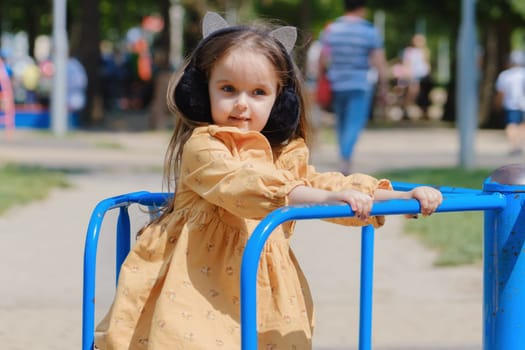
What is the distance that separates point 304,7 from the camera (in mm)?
23688

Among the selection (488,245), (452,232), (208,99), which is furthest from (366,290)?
(452,232)

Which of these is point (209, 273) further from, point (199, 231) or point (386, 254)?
point (386, 254)

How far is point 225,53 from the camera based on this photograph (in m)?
2.96

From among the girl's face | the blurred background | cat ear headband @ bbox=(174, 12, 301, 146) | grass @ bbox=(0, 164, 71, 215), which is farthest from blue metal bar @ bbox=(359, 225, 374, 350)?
the blurred background

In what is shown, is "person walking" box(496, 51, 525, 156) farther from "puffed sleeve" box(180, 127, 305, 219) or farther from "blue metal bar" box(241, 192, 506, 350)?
"blue metal bar" box(241, 192, 506, 350)

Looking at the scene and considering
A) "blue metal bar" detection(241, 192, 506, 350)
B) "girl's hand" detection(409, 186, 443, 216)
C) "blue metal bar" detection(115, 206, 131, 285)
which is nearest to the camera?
"blue metal bar" detection(241, 192, 506, 350)

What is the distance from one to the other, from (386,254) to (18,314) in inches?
106

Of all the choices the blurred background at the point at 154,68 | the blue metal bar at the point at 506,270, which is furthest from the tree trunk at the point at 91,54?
the blue metal bar at the point at 506,270

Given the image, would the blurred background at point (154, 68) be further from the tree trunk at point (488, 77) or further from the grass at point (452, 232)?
the grass at point (452, 232)

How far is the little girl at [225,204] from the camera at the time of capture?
277cm

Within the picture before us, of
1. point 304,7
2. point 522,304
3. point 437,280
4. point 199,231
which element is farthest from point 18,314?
point 304,7

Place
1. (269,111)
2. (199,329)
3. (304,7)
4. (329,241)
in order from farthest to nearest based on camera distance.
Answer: (304,7), (329,241), (269,111), (199,329)

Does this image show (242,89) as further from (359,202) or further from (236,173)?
(359,202)

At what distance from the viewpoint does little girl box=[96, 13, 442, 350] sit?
2771 mm
